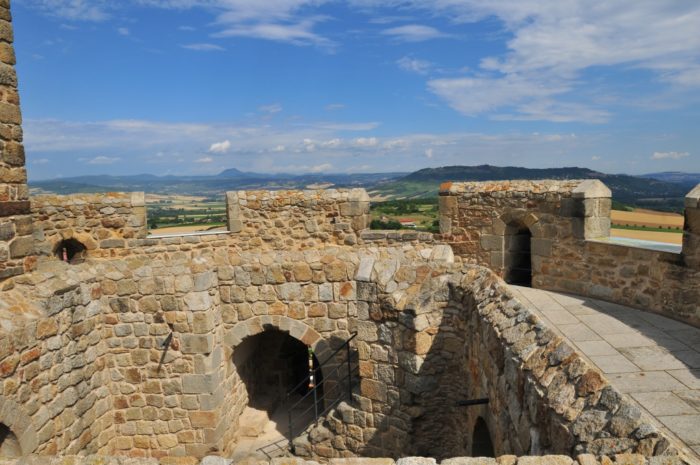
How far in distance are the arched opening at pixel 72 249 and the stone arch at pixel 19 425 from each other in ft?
17.8

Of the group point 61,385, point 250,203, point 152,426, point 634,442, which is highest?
point 250,203

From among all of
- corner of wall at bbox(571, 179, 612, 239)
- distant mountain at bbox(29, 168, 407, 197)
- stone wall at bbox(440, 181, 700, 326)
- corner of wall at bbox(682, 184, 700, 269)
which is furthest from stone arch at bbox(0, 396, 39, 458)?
distant mountain at bbox(29, 168, 407, 197)

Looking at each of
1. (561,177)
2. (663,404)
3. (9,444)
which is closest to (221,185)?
(561,177)

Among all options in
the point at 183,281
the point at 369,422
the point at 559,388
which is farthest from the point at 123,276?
the point at 559,388

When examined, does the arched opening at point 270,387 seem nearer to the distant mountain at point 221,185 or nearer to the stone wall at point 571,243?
the stone wall at point 571,243

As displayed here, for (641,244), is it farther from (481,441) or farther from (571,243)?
(481,441)

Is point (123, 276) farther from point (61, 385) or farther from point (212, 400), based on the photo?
point (212, 400)

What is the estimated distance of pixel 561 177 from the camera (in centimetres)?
1545

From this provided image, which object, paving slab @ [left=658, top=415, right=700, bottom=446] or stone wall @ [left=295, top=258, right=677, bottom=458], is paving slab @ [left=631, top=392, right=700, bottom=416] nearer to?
paving slab @ [left=658, top=415, right=700, bottom=446]

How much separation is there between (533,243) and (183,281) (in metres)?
6.12

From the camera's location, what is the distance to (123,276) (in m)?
7.34

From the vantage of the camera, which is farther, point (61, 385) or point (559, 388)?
point (61, 385)

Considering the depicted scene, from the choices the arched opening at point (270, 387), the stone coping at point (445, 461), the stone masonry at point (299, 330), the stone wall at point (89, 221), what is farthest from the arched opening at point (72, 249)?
the stone coping at point (445, 461)

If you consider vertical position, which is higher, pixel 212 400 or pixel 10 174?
pixel 10 174
